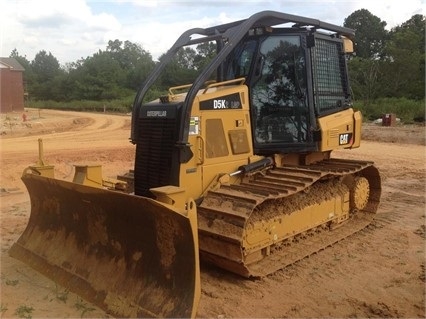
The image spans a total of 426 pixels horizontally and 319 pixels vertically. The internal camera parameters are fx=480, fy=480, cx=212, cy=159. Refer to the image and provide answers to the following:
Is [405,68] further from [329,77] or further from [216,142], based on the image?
[216,142]

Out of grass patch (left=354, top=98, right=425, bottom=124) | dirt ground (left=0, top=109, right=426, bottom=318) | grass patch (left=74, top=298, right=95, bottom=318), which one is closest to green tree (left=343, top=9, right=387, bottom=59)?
grass patch (left=354, top=98, right=425, bottom=124)

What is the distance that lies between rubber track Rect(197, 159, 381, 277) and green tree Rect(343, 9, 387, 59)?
39.3m

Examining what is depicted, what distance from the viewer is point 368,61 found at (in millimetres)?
35312

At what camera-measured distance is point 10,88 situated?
42.2 m

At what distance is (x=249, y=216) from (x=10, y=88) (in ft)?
138

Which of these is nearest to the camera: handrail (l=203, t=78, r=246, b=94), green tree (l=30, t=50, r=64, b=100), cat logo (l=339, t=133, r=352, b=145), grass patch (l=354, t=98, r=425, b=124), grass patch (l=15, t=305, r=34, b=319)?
grass patch (l=15, t=305, r=34, b=319)

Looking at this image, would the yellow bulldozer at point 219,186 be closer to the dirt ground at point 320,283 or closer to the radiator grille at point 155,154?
the radiator grille at point 155,154

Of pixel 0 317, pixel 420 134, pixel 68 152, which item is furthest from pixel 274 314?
pixel 420 134

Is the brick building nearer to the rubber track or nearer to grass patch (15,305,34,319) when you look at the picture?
the rubber track

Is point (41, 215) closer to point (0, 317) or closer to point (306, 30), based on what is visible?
point (0, 317)

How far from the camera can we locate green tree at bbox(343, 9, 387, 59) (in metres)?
44.9

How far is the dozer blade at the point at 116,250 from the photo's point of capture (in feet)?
13.7

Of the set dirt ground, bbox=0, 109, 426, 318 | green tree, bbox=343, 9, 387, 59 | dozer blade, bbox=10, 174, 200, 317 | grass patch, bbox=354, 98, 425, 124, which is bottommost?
dirt ground, bbox=0, 109, 426, 318

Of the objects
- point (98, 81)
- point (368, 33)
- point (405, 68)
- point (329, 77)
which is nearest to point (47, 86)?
point (98, 81)
